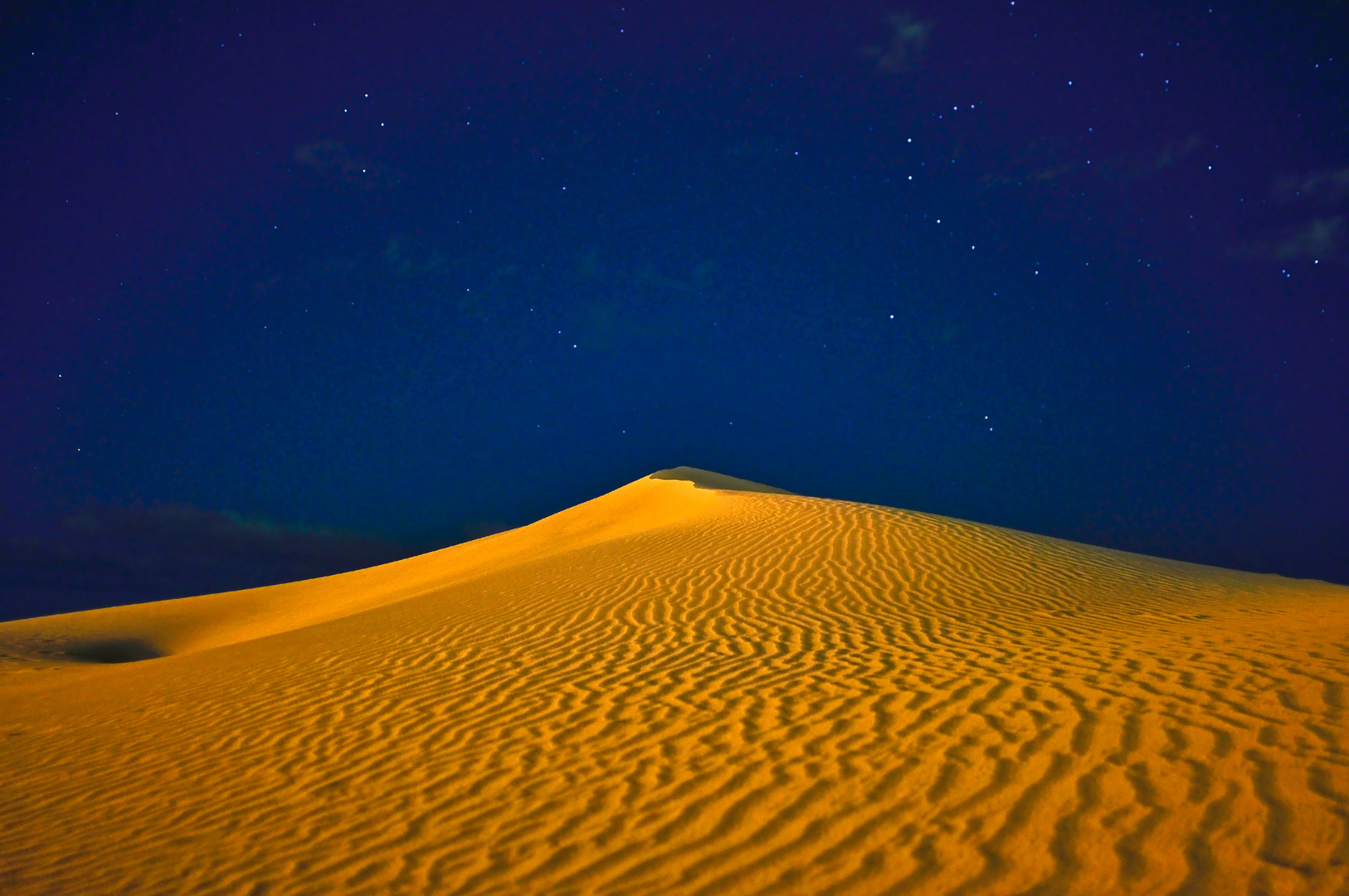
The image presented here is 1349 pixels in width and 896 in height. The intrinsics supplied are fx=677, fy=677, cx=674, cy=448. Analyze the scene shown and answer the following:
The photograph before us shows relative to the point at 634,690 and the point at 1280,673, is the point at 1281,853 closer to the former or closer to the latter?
the point at 1280,673

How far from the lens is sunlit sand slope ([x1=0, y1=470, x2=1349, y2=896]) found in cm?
372

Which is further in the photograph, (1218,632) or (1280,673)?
(1218,632)

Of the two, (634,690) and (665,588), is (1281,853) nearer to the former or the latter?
(634,690)

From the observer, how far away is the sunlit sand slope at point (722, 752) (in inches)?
146

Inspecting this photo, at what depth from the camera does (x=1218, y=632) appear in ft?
26.8

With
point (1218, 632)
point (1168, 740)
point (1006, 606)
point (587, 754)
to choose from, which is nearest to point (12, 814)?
point (587, 754)

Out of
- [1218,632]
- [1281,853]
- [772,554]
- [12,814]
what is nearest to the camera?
[1281,853]

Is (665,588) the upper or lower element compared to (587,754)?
upper

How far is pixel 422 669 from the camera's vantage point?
8.26 m

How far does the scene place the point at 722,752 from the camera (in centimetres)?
506

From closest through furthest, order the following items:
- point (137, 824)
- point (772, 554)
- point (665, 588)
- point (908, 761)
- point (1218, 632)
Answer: point (908, 761)
point (137, 824)
point (1218, 632)
point (665, 588)
point (772, 554)

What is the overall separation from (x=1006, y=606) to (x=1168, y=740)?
5922 millimetres

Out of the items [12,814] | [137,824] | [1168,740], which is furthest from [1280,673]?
[12,814]

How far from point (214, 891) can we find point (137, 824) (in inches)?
62.9
